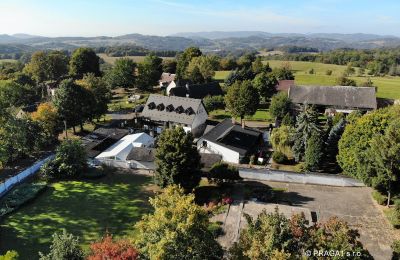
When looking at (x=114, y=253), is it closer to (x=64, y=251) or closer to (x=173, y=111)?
(x=64, y=251)

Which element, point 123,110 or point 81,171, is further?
point 123,110

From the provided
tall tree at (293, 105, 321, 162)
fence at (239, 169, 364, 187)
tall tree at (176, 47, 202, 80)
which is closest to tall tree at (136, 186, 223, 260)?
fence at (239, 169, 364, 187)

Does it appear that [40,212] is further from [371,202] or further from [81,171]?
[371,202]

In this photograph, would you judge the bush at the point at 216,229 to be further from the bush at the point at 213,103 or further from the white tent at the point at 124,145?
the bush at the point at 213,103

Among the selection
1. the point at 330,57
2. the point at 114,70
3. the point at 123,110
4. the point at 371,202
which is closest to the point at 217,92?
the point at 123,110

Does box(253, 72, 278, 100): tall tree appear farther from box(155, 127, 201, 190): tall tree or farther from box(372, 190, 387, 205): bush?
box(372, 190, 387, 205): bush

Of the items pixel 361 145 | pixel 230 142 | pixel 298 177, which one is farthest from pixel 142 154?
pixel 361 145
